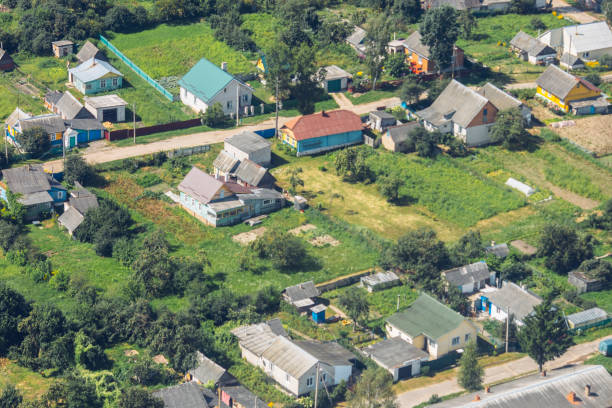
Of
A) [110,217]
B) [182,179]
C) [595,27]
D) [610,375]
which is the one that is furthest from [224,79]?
[610,375]

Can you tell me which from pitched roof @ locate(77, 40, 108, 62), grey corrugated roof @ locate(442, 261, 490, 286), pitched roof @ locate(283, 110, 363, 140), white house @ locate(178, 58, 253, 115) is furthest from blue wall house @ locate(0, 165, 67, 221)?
grey corrugated roof @ locate(442, 261, 490, 286)

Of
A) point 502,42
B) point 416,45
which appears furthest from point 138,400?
point 502,42

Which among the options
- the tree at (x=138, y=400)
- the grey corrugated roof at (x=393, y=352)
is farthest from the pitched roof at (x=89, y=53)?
the tree at (x=138, y=400)

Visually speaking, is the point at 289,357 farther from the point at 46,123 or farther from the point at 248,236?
the point at 46,123

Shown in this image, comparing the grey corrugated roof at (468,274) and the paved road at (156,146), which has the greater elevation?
the grey corrugated roof at (468,274)

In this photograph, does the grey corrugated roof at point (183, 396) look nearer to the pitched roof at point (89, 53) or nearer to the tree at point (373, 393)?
the tree at point (373, 393)

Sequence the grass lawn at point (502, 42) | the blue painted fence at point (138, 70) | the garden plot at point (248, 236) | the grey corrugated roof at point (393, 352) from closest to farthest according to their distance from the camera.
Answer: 1. the grey corrugated roof at point (393, 352)
2. the garden plot at point (248, 236)
3. the blue painted fence at point (138, 70)
4. the grass lawn at point (502, 42)

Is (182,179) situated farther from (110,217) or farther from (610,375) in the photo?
(610,375)
